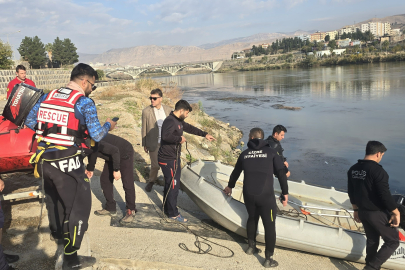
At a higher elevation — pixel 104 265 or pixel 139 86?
pixel 139 86

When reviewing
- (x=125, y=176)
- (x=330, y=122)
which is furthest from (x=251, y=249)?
(x=330, y=122)

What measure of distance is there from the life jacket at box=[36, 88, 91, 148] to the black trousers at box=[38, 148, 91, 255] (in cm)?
13

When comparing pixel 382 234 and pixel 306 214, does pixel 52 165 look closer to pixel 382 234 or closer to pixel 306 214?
pixel 382 234

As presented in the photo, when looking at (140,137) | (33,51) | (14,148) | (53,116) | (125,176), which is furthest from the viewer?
(33,51)

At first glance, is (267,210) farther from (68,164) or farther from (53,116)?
(53,116)

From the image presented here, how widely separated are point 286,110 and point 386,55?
54.7m

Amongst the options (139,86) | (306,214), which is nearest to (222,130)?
(139,86)

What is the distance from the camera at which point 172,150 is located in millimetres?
4793

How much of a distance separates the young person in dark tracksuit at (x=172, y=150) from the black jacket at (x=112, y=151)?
534mm

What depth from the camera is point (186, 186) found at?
17.3ft

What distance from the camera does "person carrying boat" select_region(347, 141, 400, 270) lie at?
3510mm

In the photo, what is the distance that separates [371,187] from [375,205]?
0.21 meters

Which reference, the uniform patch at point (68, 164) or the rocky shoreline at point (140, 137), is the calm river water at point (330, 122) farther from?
the uniform patch at point (68, 164)

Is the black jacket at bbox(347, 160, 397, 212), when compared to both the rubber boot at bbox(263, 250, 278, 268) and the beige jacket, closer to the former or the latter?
the rubber boot at bbox(263, 250, 278, 268)
